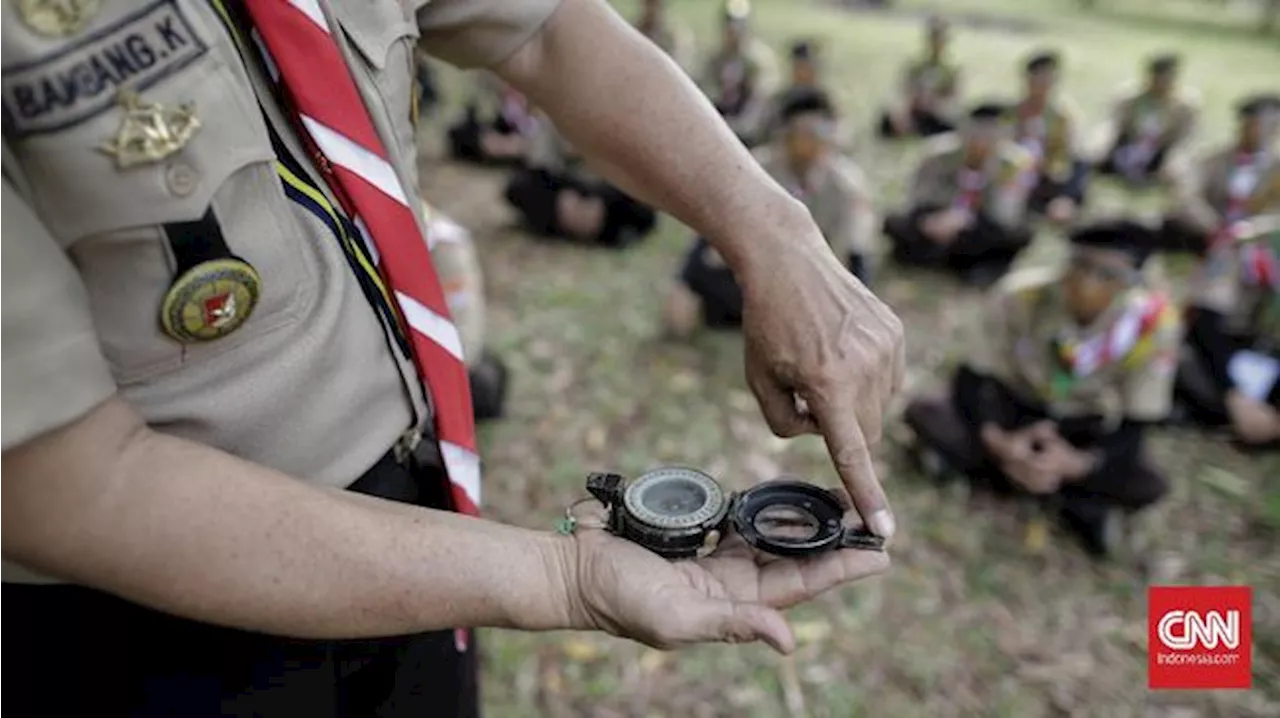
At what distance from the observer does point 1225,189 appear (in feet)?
21.7

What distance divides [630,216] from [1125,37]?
10.8 meters

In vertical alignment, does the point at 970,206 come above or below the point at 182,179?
above

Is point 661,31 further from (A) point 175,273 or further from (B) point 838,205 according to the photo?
(A) point 175,273

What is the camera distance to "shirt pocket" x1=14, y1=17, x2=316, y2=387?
85cm

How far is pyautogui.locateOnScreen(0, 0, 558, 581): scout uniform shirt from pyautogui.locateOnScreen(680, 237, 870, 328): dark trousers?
12.9 ft

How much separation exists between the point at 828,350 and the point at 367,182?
598 millimetres

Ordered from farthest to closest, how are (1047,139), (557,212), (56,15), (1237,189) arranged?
(1047,139) < (1237,189) < (557,212) < (56,15)

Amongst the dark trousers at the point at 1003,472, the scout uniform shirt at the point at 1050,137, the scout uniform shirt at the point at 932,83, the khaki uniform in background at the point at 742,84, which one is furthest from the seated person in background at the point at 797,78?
the dark trousers at the point at 1003,472

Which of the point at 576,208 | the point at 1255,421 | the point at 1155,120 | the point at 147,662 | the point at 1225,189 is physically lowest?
the point at 147,662

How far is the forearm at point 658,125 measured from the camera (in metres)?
1.36

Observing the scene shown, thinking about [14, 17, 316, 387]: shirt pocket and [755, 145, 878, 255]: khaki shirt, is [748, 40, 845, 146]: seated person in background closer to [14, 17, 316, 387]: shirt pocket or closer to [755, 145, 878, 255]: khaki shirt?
[755, 145, 878, 255]: khaki shirt

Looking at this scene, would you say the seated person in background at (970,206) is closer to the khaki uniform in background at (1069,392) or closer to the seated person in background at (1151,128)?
the seated person in background at (1151,128)

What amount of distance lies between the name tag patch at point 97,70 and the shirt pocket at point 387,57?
8.4 inches

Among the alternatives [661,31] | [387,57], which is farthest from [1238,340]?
[661,31]
